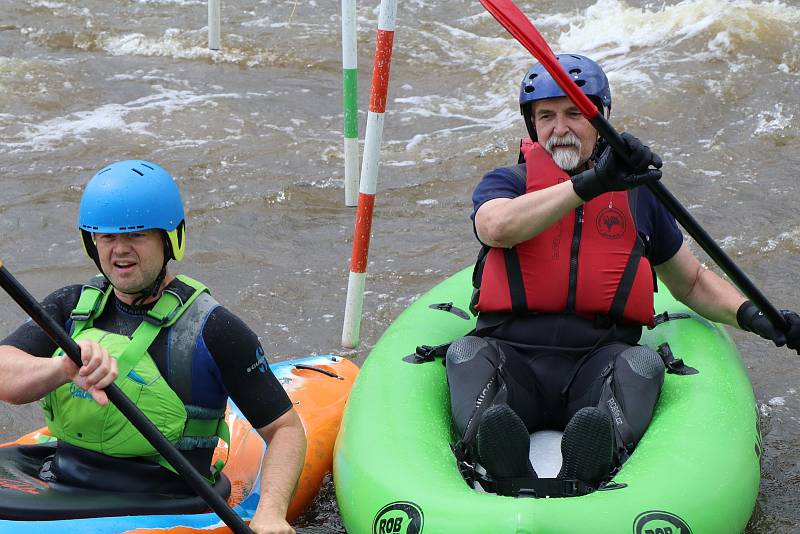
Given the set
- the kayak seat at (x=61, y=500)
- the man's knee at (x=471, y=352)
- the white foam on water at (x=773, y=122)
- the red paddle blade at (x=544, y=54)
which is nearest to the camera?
the kayak seat at (x=61, y=500)

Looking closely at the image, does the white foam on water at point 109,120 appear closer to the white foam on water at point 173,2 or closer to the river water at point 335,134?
the river water at point 335,134

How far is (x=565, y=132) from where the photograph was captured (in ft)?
11.6

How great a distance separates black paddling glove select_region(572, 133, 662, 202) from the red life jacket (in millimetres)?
306

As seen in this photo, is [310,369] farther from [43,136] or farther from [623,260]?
[43,136]

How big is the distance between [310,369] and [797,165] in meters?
4.16

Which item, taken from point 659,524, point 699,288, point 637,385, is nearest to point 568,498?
point 659,524

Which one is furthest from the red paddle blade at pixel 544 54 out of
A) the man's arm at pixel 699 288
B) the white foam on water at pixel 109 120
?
the white foam on water at pixel 109 120

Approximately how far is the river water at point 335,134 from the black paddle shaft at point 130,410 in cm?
107

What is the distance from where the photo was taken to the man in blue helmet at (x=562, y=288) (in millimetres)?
3311

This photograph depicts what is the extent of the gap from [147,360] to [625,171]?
1365 mm

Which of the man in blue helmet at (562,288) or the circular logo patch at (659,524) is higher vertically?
the man in blue helmet at (562,288)

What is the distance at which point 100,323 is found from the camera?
9.17ft

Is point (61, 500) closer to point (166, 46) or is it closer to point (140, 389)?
point (140, 389)

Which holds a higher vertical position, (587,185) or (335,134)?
(587,185)
